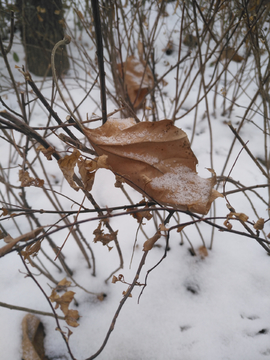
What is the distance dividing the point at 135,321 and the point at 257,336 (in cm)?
40

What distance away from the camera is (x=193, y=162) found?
1.21 feet

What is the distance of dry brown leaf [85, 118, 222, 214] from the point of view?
355 millimetres

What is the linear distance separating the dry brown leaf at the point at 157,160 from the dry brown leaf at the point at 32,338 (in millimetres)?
681

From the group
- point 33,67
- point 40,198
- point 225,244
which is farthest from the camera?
point 33,67

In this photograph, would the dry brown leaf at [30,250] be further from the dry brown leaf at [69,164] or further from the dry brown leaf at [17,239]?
the dry brown leaf at [69,164]

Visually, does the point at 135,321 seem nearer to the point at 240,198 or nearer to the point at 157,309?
the point at 157,309

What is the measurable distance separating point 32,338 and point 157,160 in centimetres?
75

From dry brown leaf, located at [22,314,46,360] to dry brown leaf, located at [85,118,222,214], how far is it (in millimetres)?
681

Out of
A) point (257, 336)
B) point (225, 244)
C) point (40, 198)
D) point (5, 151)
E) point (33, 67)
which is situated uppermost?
point (33, 67)

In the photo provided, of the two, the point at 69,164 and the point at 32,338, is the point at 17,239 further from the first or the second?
the point at 32,338

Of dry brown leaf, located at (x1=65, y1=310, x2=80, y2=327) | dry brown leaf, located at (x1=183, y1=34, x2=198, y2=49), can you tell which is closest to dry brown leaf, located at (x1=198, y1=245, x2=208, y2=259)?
dry brown leaf, located at (x1=65, y1=310, x2=80, y2=327)

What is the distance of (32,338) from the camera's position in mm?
702

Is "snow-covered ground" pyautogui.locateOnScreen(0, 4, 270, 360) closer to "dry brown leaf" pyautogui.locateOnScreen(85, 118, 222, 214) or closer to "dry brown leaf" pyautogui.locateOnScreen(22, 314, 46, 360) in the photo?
"dry brown leaf" pyautogui.locateOnScreen(22, 314, 46, 360)

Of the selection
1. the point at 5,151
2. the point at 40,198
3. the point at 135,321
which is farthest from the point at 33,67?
the point at 135,321
